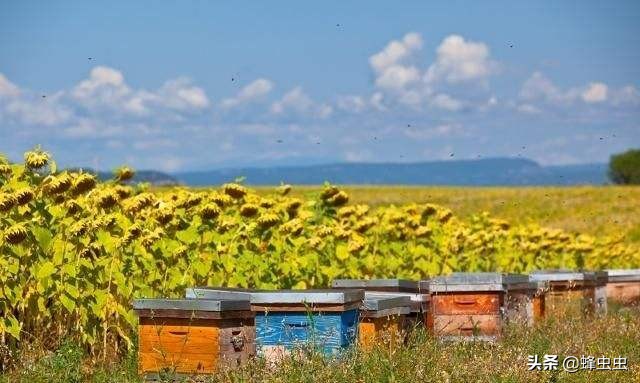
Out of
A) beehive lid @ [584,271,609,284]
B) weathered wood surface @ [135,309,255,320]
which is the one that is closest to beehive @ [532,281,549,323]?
beehive lid @ [584,271,609,284]

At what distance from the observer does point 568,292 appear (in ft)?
48.3

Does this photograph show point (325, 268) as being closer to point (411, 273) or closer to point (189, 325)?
point (411, 273)

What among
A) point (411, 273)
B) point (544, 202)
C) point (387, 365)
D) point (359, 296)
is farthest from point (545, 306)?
point (544, 202)

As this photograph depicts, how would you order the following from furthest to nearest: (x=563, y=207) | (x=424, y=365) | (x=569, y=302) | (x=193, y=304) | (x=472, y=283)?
1. (x=563, y=207)
2. (x=569, y=302)
3. (x=472, y=283)
4. (x=193, y=304)
5. (x=424, y=365)

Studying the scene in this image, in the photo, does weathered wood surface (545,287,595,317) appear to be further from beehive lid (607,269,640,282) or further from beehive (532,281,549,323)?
beehive lid (607,269,640,282)

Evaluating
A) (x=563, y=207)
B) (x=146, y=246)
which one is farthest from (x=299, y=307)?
(x=563, y=207)

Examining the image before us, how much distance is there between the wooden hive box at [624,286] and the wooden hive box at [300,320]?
9274mm

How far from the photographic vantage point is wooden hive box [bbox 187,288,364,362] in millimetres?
8922

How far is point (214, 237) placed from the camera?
11875mm

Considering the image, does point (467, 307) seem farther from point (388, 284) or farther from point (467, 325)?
point (388, 284)

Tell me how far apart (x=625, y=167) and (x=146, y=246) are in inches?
4213

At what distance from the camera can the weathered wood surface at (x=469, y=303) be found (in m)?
11.4

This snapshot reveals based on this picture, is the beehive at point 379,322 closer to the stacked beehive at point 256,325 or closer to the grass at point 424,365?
the stacked beehive at point 256,325

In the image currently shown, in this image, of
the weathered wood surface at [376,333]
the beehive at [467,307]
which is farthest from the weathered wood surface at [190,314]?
the beehive at [467,307]
